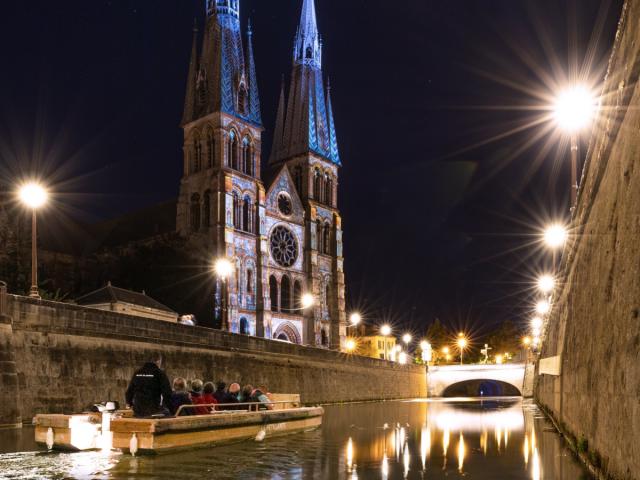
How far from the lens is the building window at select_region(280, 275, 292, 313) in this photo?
74062mm

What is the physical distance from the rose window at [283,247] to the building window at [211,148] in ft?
32.4

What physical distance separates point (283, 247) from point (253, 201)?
6839 millimetres

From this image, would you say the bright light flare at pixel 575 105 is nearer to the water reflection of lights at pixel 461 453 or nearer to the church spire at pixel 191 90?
the water reflection of lights at pixel 461 453

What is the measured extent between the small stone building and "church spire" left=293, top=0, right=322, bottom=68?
44316 mm

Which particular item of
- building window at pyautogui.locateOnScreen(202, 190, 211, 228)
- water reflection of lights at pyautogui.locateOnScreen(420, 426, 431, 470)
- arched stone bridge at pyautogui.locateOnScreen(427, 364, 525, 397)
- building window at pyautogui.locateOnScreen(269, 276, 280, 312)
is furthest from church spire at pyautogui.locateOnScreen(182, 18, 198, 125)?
water reflection of lights at pyautogui.locateOnScreen(420, 426, 431, 470)

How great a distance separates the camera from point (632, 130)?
8242 millimetres

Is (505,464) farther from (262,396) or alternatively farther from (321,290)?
(321,290)

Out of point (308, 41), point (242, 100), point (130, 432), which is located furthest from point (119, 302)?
point (308, 41)

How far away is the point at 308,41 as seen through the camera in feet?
286

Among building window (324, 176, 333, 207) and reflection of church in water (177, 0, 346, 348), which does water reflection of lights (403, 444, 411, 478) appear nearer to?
reflection of church in water (177, 0, 346, 348)

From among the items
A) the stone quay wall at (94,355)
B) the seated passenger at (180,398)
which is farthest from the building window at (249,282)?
the seated passenger at (180,398)

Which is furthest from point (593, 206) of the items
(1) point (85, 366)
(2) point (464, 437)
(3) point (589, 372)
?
(1) point (85, 366)

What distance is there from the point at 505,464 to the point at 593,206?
5201 mm

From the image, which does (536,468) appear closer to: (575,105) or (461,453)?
(461,453)
